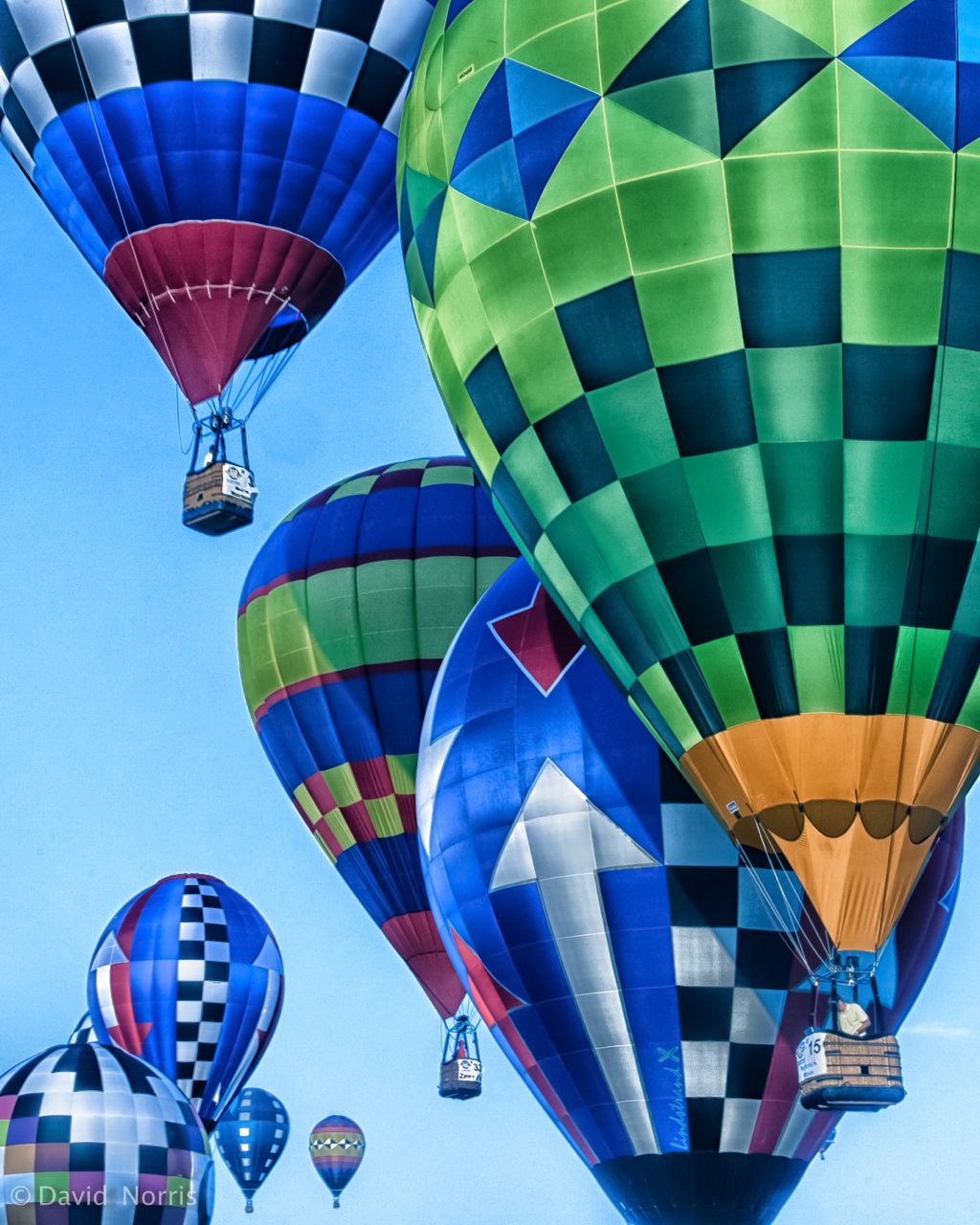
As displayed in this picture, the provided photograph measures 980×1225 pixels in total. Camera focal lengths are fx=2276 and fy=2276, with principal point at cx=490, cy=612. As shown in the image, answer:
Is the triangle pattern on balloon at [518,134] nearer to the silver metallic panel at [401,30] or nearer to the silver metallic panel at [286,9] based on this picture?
the silver metallic panel at [286,9]

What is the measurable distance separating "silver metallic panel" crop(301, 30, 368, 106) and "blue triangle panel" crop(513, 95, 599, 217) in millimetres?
4494

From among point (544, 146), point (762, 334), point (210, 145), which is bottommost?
point (762, 334)

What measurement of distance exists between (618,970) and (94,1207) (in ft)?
18.2

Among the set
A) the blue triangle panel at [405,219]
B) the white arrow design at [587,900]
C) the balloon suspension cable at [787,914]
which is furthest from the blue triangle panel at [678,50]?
the white arrow design at [587,900]

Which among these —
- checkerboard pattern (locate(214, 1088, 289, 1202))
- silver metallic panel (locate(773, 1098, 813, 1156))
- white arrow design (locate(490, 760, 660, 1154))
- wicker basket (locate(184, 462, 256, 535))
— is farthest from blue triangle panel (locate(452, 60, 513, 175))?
checkerboard pattern (locate(214, 1088, 289, 1202))

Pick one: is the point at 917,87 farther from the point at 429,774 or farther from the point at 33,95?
the point at 33,95

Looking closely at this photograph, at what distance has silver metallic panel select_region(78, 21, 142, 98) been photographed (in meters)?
14.2

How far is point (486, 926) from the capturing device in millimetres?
11789

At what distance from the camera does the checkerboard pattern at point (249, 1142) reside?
92.5ft

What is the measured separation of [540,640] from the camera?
11.9m

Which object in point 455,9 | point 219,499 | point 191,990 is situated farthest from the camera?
point 191,990

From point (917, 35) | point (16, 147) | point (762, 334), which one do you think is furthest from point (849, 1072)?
point (16, 147)

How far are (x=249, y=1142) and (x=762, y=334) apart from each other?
20.8 meters

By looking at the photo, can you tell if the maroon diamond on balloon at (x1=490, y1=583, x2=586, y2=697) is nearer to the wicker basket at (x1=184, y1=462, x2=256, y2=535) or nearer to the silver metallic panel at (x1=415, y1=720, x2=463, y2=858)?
the silver metallic panel at (x1=415, y1=720, x2=463, y2=858)
